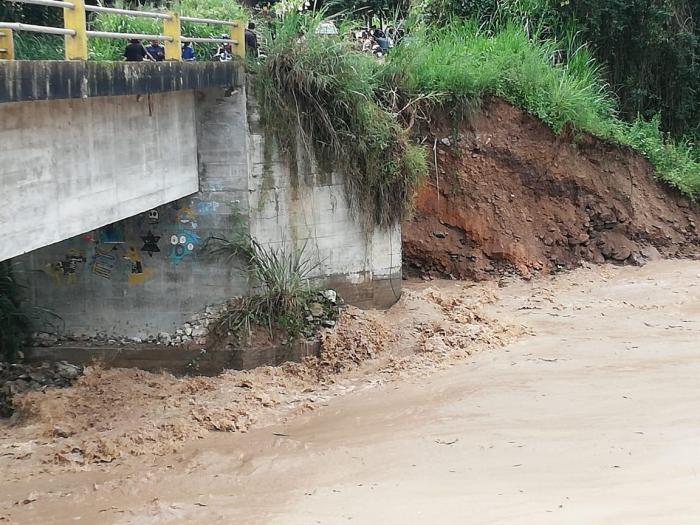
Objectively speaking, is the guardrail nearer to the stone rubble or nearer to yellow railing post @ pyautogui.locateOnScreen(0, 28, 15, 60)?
A: yellow railing post @ pyautogui.locateOnScreen(0, 28, 15, 60)

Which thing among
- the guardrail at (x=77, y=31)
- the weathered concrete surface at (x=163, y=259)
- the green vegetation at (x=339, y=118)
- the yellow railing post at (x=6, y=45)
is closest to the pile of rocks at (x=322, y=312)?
the weathered concrete surface at (x=163, y=259)

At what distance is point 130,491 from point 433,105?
28.0 feet

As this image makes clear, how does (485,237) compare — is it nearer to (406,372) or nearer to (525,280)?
(525,280)

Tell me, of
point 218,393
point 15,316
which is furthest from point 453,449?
point 15,316

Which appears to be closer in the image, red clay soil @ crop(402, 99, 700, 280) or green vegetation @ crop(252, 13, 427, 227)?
green vegetation @ crop(252, 13, 427, 227)

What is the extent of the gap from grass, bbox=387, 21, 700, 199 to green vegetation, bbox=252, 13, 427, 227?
4.97ft

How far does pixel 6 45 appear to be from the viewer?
681cm

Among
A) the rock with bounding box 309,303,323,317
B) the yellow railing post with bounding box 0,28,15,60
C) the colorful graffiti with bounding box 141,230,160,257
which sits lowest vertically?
the rock with bounding box 309,303,323,317

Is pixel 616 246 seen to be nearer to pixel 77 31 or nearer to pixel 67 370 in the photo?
pixel 67 370

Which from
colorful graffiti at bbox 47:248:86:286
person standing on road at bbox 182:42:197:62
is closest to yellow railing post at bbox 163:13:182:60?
person standing on road at bbox 182:42:197:62

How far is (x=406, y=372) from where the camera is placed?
10773mm

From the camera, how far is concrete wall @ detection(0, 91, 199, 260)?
7434 millimetres

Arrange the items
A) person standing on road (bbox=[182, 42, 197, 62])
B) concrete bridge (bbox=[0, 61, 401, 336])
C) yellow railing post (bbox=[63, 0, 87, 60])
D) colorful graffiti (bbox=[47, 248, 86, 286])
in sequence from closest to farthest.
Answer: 1. yellow railing post (bbox=[63, 0, 87, 60])
2. concrete bridge (bbox=[0, 61, 401, 336])
3. person standing on road (bbox=[182, 42, 197, 62])
4. colorful graffiti (bbox=[47, 248, 86, 286])

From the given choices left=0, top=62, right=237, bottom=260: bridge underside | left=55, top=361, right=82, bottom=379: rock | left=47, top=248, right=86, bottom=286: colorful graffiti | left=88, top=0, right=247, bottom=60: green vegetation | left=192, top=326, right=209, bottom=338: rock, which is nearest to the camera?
left=0, top=62, right=237, bottom=260: bridge underside
